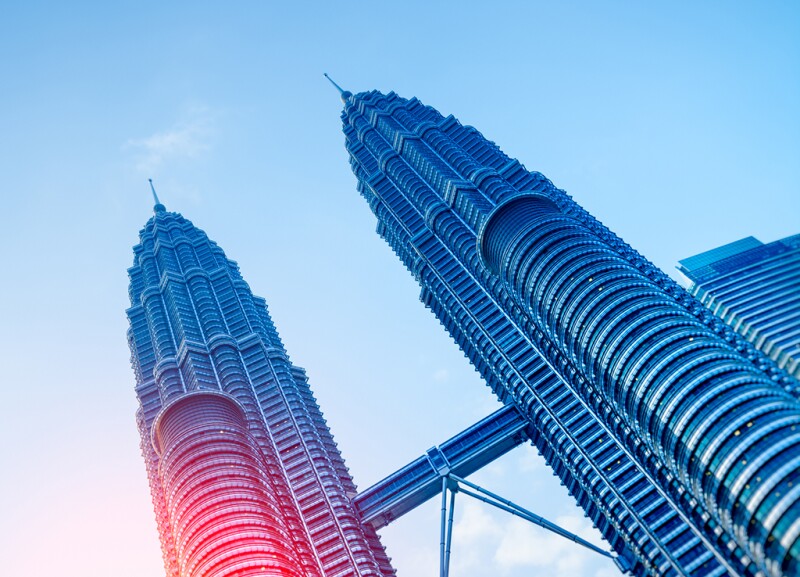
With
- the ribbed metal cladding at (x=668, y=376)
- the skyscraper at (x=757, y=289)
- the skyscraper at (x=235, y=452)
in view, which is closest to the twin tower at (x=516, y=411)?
the ribbed metal cladding at (x=668, y=376)

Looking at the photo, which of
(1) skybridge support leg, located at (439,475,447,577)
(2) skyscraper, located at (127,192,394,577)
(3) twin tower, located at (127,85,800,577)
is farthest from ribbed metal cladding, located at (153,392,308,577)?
(1) skybridge support leg, located at (439,475,447,577)

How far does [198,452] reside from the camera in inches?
5246

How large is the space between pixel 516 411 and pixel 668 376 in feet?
177

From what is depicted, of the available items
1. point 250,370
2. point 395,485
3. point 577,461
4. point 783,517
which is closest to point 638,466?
point 577,461

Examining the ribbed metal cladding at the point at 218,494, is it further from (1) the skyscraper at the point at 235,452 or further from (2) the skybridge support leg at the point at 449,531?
(2) the skybridge support leg at the point at 449,531

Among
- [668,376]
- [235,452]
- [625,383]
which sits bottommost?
[668,376]

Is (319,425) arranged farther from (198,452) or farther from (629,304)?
(629,304)

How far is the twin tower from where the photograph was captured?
98938 mm

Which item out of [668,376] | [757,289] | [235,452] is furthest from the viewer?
[757,289]

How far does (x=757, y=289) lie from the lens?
472ft

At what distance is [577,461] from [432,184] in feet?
286

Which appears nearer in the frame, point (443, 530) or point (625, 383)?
point (625, 383)

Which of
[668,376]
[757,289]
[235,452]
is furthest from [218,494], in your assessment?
[757,289]

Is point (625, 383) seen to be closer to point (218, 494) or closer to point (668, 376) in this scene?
point (668, 376)
